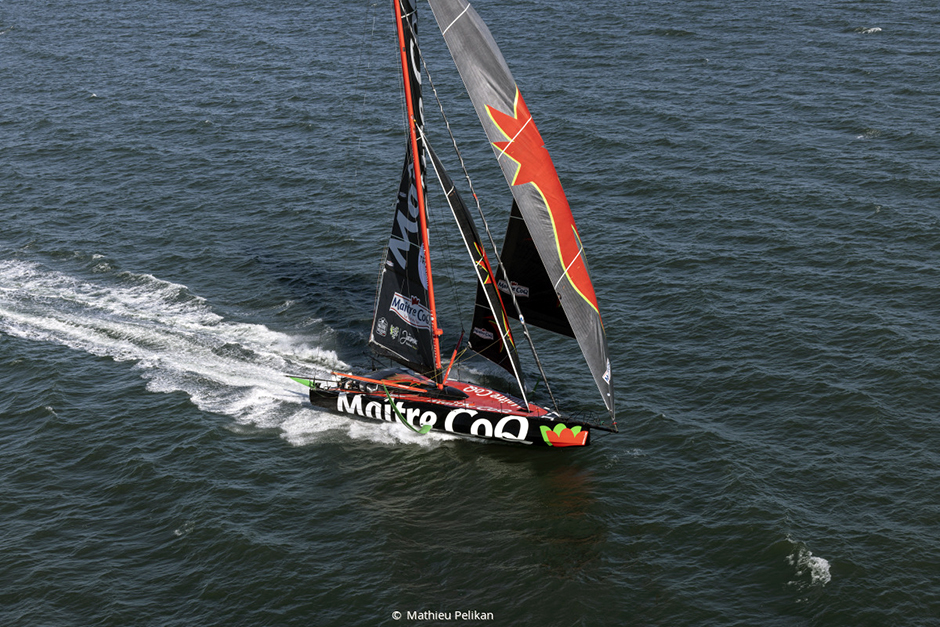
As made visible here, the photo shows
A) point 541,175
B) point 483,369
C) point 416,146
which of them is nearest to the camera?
point 541,175

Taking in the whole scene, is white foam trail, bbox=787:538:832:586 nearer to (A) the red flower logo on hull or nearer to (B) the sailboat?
(B) the sailboat

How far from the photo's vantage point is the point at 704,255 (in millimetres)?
56344

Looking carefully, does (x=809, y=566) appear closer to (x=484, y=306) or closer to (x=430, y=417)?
(x=430, y=417)

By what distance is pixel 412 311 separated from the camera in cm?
4538

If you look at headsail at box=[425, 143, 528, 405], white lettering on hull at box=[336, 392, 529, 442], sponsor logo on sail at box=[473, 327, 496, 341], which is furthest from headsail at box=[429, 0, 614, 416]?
sponsor logo on sail at box=[473, 327, 496, 341]

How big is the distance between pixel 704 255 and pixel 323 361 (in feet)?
79.5

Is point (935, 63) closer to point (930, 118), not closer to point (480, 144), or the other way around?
point (930, 118)

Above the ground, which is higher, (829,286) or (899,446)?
(829,286)

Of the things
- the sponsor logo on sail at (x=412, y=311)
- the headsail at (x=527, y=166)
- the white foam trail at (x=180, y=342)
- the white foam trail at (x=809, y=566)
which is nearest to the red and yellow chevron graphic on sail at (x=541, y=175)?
the headsail at (x=527, y=166)

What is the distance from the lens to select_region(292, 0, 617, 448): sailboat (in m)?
38.5

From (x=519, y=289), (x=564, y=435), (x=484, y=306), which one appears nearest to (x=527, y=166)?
(x=519, y=289)

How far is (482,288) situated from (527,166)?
6972mm

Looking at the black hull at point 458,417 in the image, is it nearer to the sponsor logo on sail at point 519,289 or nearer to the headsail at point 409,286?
the headsail at point 409,286

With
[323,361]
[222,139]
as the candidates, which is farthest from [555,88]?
[323,361]
